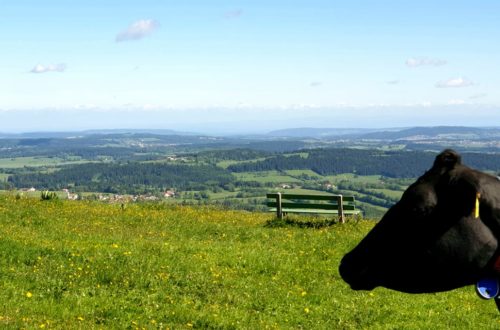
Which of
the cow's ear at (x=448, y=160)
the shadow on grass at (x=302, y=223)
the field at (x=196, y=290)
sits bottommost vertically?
the shadow on grass at (x=302, y=223)

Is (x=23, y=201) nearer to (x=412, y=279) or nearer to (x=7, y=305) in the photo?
(x=7, y=305)

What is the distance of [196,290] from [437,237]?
10056 mm

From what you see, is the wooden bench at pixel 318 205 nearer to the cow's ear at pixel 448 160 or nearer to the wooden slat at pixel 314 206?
the wooden slat at pixel 314 206

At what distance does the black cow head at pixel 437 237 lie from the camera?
15.3 feet

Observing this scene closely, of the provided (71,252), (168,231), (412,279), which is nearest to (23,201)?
(168,231)

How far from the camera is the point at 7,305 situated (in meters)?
11.3

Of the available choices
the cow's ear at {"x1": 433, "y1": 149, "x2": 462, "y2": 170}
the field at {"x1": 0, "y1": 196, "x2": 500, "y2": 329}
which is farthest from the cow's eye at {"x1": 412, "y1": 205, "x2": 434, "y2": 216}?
the field at {"x1": 0, "y1": 196, "x2": 500, "y2": 329}

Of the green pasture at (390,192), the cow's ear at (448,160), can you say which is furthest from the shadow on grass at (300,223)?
the green pasture at (390,192)

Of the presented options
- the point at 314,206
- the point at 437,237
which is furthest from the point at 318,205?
the point at 437,237

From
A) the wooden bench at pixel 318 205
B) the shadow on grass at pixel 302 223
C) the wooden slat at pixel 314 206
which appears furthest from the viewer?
the wooden slat at pixel 314 206

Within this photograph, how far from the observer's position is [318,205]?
27.4 m

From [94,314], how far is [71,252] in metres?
4.62

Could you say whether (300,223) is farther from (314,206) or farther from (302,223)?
(314,206)

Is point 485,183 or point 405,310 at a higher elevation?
point 485,183
